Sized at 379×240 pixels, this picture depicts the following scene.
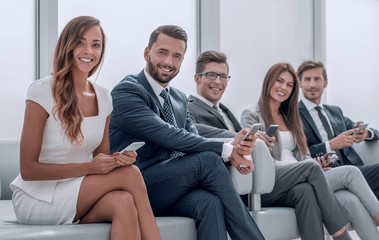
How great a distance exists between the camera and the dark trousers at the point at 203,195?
7.53 ft

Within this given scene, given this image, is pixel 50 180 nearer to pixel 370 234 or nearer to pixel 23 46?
pixel 23 46

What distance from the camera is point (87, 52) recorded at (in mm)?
2180

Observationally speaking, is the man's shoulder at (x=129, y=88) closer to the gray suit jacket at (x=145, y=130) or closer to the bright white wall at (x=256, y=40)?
the gray suit jacket at (x=145, y=130)

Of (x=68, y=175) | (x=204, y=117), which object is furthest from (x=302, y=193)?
(x=68, y=175)

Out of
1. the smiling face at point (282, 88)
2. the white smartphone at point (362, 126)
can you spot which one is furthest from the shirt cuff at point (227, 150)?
the white smartphone at point (362, 126)

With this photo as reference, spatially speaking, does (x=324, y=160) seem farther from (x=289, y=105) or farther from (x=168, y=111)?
(x=168, y=111)

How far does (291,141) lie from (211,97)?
65cm

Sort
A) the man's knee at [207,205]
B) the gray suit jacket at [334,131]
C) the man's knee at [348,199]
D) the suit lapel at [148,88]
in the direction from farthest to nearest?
1. the gray suit jacket at [334,131]
2. the man's knee at [348,199]
3. the suit lapel at [148,88]
4. the man's knee at [207,205]

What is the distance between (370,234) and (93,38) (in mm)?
2015

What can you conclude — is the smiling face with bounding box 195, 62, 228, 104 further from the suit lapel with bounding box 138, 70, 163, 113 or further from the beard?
the suit lapel with bounding box 138, 70, 163, 113

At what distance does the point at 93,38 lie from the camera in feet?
7.31

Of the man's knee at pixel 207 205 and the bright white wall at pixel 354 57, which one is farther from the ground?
the bright white wall at pixel 354 57

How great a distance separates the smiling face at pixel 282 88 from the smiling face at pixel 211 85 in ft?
1.28

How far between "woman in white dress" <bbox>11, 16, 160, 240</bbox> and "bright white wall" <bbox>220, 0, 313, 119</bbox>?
276 cm
